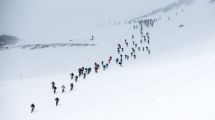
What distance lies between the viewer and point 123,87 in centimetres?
3066

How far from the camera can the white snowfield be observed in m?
18.4

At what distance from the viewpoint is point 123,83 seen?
106 ft

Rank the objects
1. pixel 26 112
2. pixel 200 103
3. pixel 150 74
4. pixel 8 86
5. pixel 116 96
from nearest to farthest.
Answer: pixel 200 103, pixel 116 96, pixel 26 112, pixel 150 74, pixel 8 86

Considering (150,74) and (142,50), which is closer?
(150,74)

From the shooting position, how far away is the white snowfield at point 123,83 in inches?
726

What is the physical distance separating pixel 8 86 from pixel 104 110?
837 inches

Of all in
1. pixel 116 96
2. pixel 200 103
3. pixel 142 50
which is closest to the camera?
pixel 200 103

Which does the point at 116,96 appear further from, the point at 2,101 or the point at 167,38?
the point at 167,38

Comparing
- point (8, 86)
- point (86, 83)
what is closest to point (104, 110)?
point (86, 83)

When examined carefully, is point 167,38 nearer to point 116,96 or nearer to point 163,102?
point 116,96

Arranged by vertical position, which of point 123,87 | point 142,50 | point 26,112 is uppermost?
point 142,50

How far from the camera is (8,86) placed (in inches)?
1663

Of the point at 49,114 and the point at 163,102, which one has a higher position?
the point at 163,102

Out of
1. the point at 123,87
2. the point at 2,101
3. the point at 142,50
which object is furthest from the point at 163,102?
the point at 142,50
